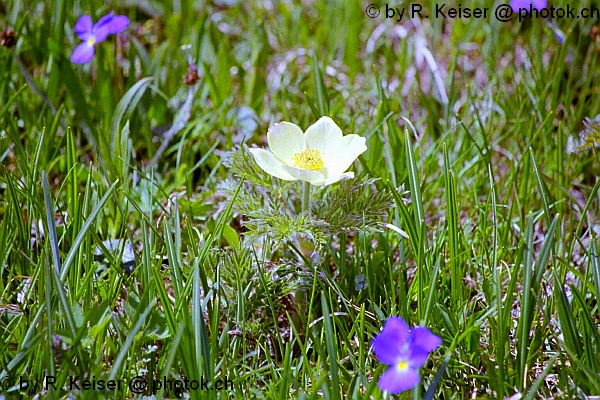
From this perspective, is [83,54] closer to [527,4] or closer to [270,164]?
[270,164]

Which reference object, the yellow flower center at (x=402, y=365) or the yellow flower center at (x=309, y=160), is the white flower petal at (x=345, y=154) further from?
the yellow flower center at (x=402, y=365)

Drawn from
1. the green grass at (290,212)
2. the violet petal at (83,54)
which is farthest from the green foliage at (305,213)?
the violet petal at (83,54)

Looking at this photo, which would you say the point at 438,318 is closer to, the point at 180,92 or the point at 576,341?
the point at 576,341

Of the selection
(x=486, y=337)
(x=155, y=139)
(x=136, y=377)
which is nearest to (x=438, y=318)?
(x=486, y=337)

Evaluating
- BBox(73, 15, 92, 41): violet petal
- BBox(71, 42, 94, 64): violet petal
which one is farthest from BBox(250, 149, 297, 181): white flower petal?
BBox(73, 15, 92, 41): violet petal

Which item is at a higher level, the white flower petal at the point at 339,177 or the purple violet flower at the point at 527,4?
the purple violet flower at the point at 527,4

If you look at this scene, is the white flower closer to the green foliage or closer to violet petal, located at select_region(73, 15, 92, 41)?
the green foliage
